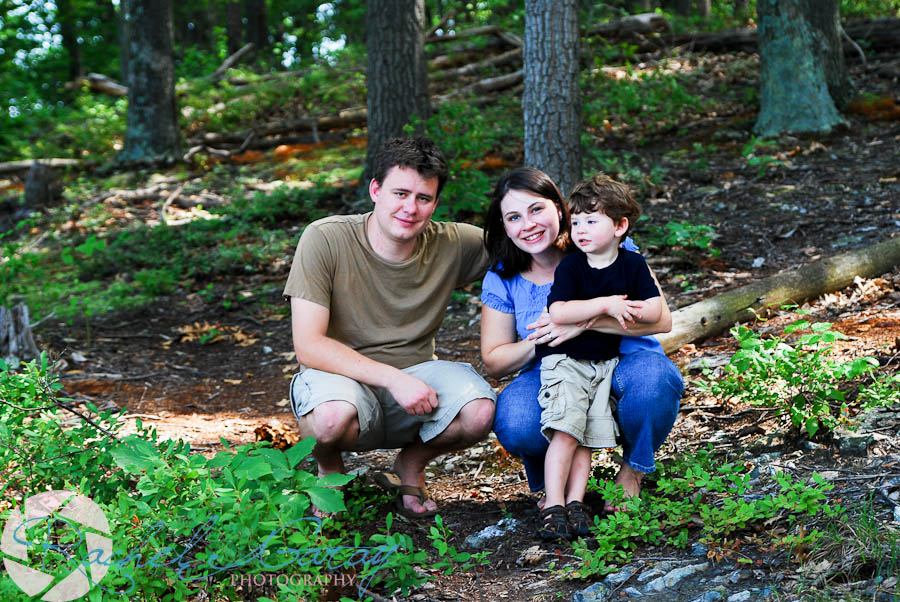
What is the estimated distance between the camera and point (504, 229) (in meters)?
3.56

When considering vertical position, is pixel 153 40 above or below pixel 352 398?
above

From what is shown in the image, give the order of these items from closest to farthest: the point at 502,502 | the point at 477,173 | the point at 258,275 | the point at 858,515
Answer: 1. the point at 858,515
2. the point at 502,502
3. the point at 477,173
4. the point at 258,275

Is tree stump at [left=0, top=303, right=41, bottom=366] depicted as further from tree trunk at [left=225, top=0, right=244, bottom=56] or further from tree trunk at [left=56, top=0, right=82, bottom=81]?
tree trunk at [left=56, top=0, right=82, bottom=81]

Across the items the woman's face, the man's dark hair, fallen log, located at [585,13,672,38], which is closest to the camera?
the woman's face

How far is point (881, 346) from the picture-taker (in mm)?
4121

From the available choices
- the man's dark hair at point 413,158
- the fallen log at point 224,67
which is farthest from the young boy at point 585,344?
the fallen log at point 224,67

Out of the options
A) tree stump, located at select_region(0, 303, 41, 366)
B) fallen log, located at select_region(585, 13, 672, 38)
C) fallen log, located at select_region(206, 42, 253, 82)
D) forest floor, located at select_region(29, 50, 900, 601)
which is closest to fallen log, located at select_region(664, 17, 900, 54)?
fallen log, located at select_region(585, 13, 672, 38)

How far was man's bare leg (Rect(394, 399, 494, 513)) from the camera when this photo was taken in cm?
343

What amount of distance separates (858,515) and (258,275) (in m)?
6.52

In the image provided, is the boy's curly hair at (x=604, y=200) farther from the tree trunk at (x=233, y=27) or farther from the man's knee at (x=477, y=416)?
the tree trunk at (x=233, y=27)

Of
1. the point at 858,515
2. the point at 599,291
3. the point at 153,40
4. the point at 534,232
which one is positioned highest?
the point at 153,40

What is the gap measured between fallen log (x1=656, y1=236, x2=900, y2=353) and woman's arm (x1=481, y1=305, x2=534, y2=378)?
1585 mm

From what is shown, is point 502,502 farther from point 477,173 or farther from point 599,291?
point 477,173

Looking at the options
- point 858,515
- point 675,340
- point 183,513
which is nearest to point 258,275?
point 675,340
